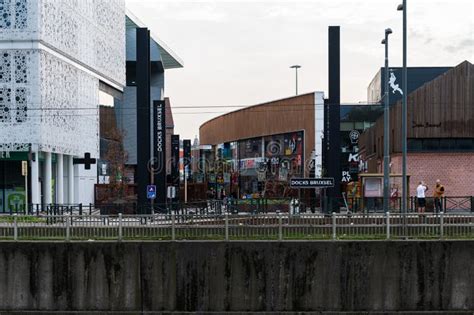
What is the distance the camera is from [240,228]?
1625cm

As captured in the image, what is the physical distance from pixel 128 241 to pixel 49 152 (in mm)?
30394

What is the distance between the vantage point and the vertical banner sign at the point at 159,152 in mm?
31266

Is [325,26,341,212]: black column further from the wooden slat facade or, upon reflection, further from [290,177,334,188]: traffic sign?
the wooden slat facade

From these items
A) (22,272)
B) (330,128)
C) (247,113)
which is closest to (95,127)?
(247,113)

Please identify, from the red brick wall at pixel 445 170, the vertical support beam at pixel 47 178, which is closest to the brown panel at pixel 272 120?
the red brick wall at pixel 445 170

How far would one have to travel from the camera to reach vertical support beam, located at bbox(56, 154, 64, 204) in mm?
47906

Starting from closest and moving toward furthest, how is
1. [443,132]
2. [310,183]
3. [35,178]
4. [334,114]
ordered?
→ [310,183] → [334,114] → [443,132] → [35,178]

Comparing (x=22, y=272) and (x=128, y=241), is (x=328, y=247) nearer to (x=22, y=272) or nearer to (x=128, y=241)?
(x=128, y=241)

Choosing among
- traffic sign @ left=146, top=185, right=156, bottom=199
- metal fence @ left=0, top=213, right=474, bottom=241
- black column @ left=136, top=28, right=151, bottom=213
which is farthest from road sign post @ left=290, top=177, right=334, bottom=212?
metal fence @ left=0, top=213, right=474, bottom=241

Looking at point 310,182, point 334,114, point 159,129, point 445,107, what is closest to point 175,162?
point 159,129

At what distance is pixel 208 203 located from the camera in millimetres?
31703

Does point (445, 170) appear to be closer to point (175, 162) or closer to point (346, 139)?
point (175, 162)

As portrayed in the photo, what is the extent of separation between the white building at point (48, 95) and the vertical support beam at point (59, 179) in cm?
8

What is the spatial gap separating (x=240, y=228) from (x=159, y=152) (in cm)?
1642
